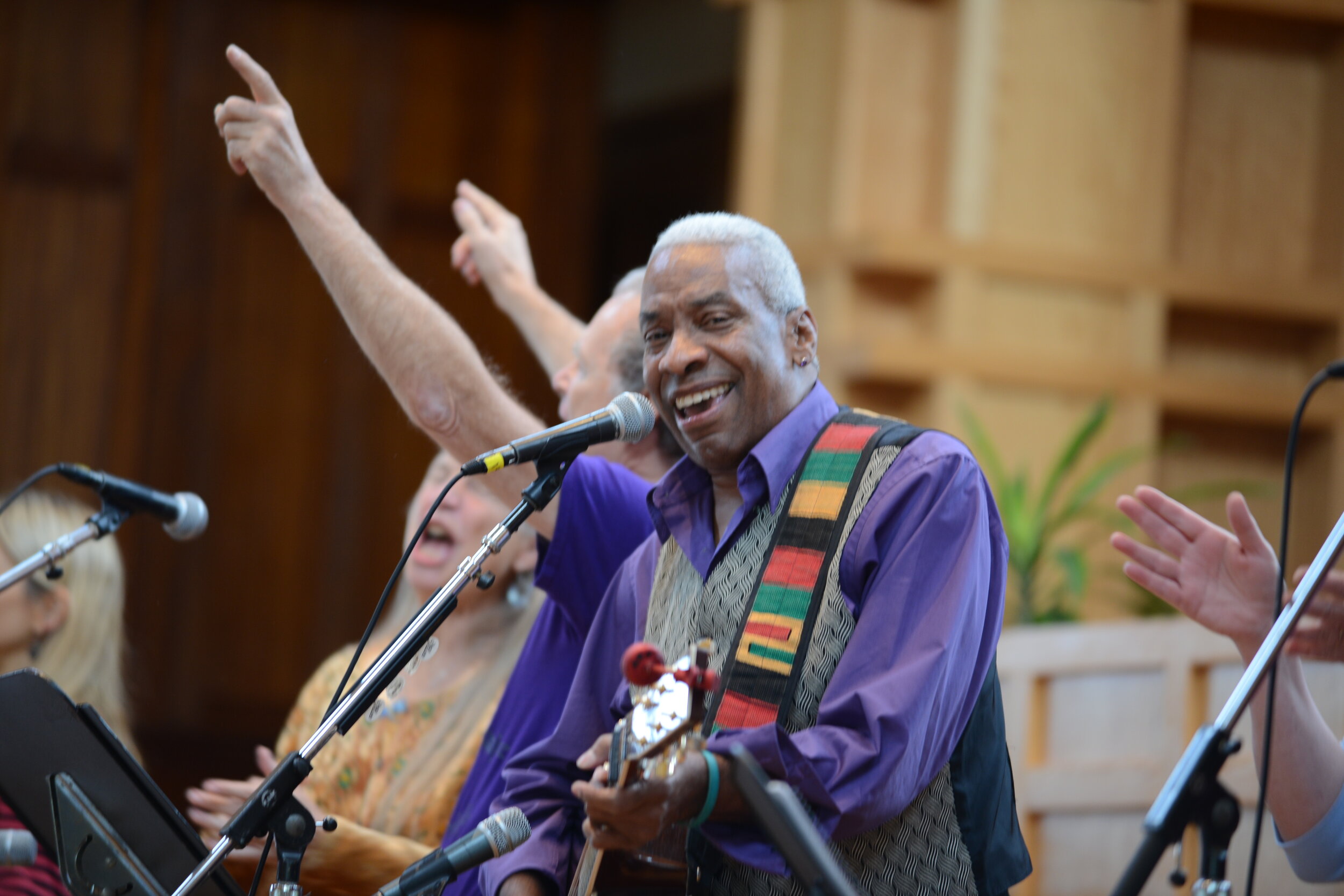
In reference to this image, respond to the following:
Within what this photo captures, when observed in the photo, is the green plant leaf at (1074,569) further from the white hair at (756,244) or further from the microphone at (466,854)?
the microphone at (466,854)

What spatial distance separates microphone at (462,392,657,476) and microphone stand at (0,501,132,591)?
0.93m

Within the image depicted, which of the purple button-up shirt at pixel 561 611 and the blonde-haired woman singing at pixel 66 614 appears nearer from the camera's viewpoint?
the purple button-up shirt at pixel 561 611

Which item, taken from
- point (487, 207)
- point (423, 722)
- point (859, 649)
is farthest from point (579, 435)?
point (487, 207)

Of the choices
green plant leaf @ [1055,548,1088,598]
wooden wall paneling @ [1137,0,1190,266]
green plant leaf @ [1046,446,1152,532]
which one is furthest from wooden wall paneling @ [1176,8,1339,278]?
green plant leaf @ [1055,548,1088,598]

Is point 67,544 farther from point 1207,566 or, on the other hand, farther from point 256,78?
point 1207,566

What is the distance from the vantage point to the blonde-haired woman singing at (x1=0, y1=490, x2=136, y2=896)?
11.6 feet

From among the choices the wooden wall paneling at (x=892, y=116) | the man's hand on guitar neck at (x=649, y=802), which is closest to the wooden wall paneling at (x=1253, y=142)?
the wooden wall paneling at (x=892, y=116)

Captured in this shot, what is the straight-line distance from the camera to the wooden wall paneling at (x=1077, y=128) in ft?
18.4

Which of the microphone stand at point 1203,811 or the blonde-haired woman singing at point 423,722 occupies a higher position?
the microphone stand at point 1203,811

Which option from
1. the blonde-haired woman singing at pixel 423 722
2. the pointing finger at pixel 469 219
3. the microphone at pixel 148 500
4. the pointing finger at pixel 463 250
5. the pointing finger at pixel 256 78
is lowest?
the blonde-haired woman singing at pixel 423 722

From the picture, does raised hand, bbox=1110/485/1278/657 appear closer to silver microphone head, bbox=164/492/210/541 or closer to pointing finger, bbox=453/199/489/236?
silver microphone head, bbox=164/492/210/541

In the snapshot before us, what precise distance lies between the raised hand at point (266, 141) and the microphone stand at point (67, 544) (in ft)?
2.15

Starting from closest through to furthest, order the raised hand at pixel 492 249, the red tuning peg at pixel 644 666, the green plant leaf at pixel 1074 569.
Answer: the red tuning peg at pixel 644 666
the raised hand at pixel 492 249
the green plant leaf at pixel 1074 569

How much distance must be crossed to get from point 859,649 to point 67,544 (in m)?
1.50
